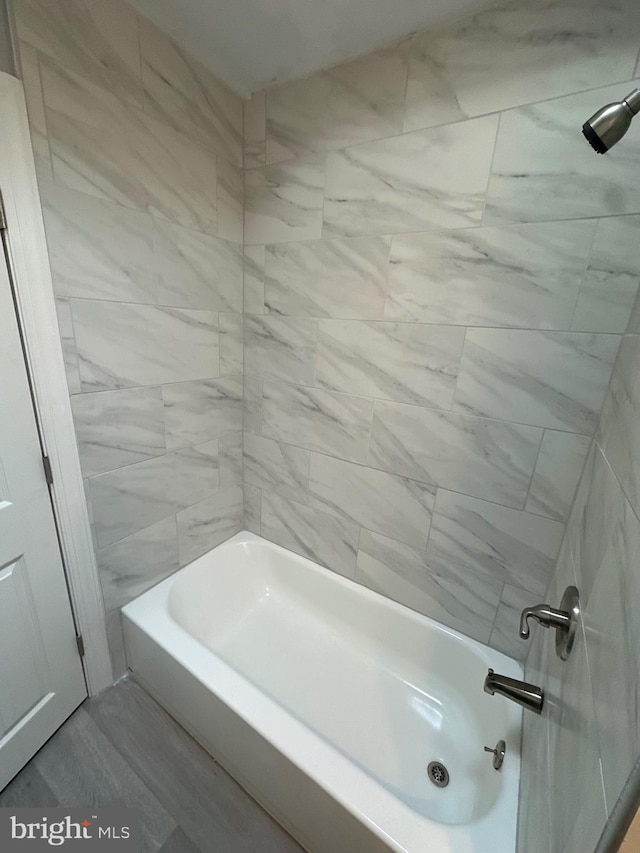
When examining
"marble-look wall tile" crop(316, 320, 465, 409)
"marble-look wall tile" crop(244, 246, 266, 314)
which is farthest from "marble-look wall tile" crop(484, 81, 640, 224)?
"marble-look wall tile" crop(244, 246, 266, 314)

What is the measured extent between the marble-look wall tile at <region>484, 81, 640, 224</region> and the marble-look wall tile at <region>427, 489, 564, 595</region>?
0.90m

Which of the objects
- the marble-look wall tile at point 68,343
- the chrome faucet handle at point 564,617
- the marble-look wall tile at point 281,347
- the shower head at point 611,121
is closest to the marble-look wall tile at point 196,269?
the marble-look wall tile at point 281,347

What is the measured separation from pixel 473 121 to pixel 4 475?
5.48 ft

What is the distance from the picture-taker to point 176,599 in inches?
56.8

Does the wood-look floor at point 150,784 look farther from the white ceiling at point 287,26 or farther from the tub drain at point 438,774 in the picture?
the white ceiling at point 287,26

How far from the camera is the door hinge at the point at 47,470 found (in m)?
1.00

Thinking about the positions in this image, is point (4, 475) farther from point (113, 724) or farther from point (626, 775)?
point (626, 775)

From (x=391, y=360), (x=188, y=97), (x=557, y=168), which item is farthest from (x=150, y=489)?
(x=557, y=168)

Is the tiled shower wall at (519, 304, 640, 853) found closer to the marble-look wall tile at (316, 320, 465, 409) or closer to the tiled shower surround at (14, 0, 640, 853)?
the tiled shower surround at (14, 0, 640, 853)

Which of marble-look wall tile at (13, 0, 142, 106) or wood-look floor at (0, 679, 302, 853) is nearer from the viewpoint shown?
marble-look wall tile at (13, 0, 142, 106)

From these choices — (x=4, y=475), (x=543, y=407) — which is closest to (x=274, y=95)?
(x=543, y=407)

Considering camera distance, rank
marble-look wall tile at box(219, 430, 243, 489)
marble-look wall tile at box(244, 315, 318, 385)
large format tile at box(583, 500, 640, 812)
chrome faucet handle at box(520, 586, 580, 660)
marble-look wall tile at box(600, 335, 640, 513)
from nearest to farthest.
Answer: large format tile at box(583, 500, 640, 812) < marble-look wall tile at box(600, 335, 640, 513) < chrome faucet handle at box(520, 586, 580, 660) < marble-look wall tile at box(244, 315, 318, 385) < marble-look wall tile at box(219, 430, 243, 489)

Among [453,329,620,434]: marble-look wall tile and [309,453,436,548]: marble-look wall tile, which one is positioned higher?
[453,329,620,434]: marble-look wall tile

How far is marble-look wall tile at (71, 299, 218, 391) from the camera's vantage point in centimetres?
104
